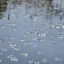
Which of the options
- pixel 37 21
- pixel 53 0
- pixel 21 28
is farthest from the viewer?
pixel 53 0

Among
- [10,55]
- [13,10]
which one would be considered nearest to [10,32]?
[10,55]

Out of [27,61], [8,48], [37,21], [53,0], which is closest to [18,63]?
[27,61]

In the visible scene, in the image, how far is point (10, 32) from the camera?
48.9 feet

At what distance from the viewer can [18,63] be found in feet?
36.3

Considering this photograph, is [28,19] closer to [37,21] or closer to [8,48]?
[37,21]

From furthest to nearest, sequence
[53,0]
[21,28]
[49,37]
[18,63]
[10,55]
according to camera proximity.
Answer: [53,0] < [21,28] < [49,37] < [10,55] < [18,63]

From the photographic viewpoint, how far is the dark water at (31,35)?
11648 millimetres

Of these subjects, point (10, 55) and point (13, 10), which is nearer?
point (10, 55)

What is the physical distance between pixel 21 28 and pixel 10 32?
968 millimetres

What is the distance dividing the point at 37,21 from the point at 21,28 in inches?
76.4

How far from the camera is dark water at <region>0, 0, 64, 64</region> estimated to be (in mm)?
11648

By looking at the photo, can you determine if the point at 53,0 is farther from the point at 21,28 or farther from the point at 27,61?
the point at 27,61

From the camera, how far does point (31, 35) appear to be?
14.3 m

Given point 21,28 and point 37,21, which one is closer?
point 21,28
